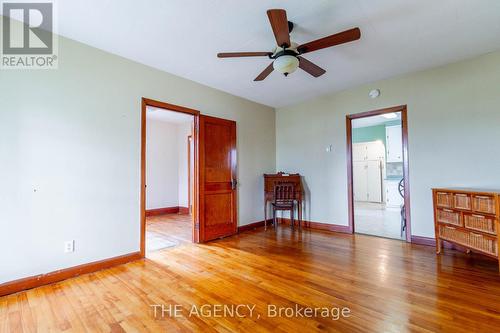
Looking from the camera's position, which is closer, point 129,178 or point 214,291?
point 214,291

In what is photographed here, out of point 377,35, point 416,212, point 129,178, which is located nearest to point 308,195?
point 416,212

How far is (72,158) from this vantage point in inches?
98.1

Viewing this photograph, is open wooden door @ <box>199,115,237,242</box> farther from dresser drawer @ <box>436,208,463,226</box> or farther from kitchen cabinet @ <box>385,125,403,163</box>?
kitchen cabinet @ <box>385,125,403,163</box>

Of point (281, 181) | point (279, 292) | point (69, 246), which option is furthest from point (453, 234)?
point (69, 246)

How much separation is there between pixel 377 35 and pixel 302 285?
2788 millimetres

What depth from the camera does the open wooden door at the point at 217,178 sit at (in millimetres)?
3723

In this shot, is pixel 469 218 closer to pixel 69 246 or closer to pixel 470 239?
pixel 470 239

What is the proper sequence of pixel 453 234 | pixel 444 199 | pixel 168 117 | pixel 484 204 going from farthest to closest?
1. pixel 168 117
2. pixel 444 199
3. pixel 453 234
4. pixel 484 204

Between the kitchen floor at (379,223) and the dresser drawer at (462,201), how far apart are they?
1.20m

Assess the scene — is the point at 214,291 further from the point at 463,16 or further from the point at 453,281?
the point at 463,16

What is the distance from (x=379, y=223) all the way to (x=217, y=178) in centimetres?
355

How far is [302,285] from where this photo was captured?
221 centimetres
